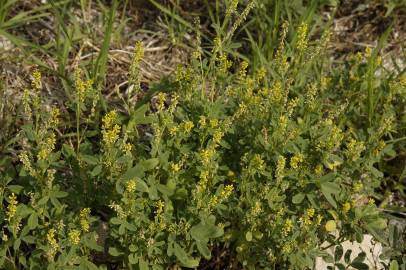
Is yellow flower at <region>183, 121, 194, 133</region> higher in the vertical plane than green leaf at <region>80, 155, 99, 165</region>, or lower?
higher

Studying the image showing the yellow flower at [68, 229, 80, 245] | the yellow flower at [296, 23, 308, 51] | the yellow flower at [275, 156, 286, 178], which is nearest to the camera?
the yellow flower at [68, 229, 80, 245]

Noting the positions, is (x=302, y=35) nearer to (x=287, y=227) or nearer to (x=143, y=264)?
(x=287, y=227)

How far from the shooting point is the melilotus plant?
240 cm

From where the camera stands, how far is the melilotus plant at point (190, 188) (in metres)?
2.40

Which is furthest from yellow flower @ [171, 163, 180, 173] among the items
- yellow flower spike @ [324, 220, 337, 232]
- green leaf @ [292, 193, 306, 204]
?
yellow flower spike @ [324, 220, 337, 232]

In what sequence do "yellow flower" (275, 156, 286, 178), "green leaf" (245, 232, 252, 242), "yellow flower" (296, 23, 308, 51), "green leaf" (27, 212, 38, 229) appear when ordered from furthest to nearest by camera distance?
1. "yellow flower" (296, 23, 308, 51)
2. "green leaf" (245, 232, 252, 242)
3. "yellow flower" (275, 156, 286, 178)
4. "green leaf" (27, 212, 38, 229)

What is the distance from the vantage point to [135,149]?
268cm

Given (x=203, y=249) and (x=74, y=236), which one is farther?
(x=203, y=249)

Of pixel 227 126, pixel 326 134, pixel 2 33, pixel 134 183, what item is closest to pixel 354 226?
pixel 326 134

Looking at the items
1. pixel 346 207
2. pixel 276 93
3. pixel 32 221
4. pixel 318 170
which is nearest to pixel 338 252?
pixel 346 207

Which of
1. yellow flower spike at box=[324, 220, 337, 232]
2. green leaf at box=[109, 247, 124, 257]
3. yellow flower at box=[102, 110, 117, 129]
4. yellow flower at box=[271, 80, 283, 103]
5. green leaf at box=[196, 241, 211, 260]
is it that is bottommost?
green leaf at box=[109, 247, 124, 257]

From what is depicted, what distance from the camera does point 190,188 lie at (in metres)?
2.62

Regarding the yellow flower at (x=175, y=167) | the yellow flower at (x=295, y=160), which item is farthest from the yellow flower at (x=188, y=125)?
the yellow flower at (x=295, y=160)

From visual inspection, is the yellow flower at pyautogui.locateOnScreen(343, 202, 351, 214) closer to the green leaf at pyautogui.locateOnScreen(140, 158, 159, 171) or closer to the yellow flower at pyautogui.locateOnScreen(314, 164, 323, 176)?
the yellow flower at pyautogui.locateOnScreen(314, 164, 323, 176)
